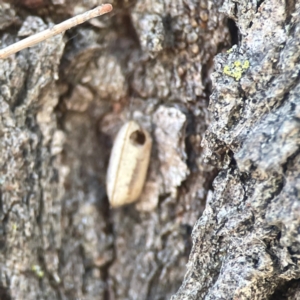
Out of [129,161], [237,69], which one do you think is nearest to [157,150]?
[129,161]

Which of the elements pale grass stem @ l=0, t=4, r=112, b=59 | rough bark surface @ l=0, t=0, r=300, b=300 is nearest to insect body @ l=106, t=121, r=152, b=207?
rough bark surface @ l=0, t=0, r=300, b=300

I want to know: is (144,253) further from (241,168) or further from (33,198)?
(241,168)

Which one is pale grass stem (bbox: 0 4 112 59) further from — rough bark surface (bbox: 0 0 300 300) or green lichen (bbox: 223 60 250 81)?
green lichen (bbox: 223 60 250 81)

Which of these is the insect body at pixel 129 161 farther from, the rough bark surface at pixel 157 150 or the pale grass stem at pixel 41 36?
the pale grass stem at pixel 41 36

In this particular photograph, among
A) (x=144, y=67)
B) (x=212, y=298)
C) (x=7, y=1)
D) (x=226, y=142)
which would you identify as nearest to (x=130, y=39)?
(x=144, y=67)

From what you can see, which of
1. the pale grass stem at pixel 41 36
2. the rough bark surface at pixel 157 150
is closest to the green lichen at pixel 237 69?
the rough bark surface at pixel 157 150

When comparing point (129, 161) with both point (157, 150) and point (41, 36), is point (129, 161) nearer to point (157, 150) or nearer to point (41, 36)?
point (157, 150)
